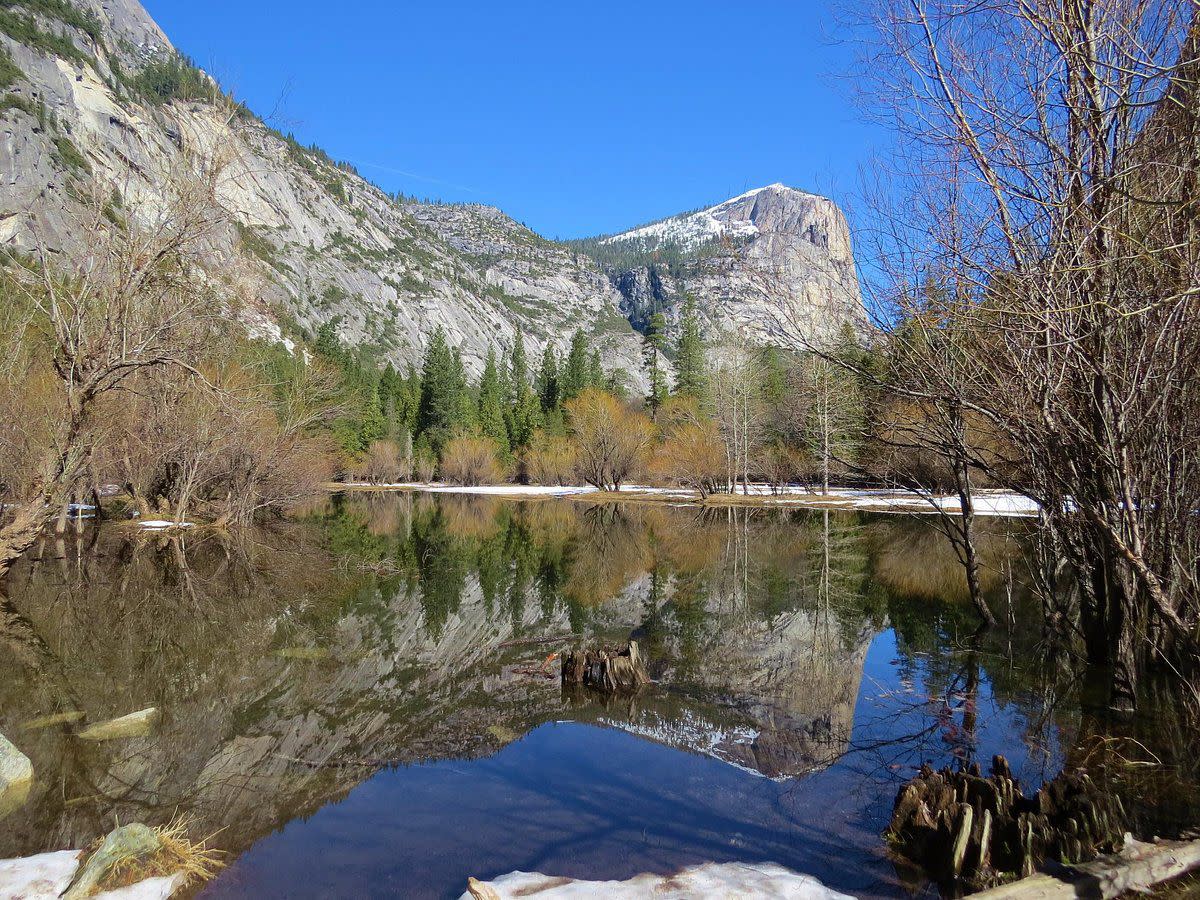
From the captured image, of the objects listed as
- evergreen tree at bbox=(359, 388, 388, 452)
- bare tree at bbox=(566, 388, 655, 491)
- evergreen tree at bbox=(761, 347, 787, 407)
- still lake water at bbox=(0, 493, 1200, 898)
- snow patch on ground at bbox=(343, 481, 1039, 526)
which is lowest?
still lake water at bbox=(0, 493, 1200, 898)

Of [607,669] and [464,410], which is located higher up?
[464,410]

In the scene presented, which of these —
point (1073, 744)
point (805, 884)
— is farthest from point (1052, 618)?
point (805, 884)

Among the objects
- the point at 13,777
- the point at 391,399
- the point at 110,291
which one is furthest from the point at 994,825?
the point at 391,399

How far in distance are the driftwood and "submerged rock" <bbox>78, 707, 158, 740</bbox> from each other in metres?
7.42

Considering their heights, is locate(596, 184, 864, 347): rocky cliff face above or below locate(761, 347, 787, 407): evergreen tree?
below

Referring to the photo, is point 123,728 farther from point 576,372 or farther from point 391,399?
point 391,399

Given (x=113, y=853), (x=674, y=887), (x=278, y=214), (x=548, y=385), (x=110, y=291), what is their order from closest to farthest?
(x=674, y=887) < (x=113, y=853) < (x=110, y=291) < (x=548, y=385) < (x=278, y=214)

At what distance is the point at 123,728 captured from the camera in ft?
23.3

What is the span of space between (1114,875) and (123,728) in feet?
26.6

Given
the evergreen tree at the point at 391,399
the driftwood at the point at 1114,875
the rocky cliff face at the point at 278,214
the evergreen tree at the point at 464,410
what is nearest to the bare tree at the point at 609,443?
the rocky cliff face at the point at 278,214

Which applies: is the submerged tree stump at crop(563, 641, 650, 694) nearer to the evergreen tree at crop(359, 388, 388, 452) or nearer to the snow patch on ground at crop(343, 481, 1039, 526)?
the snow patch on ground at crop(343, 481, 1039, 526)

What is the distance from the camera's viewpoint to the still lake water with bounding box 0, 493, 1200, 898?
16.7 ft

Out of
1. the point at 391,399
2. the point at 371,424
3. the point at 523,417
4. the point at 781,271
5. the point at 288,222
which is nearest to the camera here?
the point at 781,271

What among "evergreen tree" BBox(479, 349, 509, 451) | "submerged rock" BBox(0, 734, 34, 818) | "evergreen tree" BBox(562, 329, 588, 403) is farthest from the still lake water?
"evergreen tree" BBox(562, 329, 588, 403)
